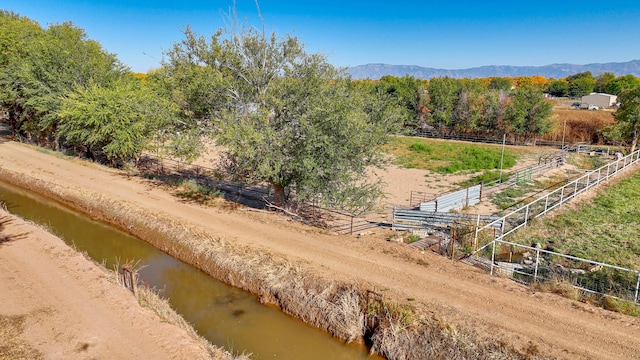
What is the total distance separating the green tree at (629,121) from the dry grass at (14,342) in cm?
5036

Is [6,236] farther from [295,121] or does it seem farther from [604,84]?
[604,84]

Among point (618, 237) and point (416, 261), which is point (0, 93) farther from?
point (618, 237)

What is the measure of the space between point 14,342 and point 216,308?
536 centimetres

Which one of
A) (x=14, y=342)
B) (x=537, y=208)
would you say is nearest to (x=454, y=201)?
(x=537, y=208)

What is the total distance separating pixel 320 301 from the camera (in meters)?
12.6

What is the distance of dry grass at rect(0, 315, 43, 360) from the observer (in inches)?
381

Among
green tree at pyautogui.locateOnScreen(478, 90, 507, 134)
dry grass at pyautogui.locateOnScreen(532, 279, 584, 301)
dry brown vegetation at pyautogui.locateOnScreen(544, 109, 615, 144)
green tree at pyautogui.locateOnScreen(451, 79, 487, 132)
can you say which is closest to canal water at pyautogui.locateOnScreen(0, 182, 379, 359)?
dry grass at pyautogui.locateOnScreen(532, 279, 584, 301)

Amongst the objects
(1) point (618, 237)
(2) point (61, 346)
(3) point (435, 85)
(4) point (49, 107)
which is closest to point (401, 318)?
(2) point (61, 346)

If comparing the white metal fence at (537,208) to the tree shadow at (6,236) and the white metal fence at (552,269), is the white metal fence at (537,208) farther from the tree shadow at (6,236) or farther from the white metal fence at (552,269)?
the tree shadow at (6,236)

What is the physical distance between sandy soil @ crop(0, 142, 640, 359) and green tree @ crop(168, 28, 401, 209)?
6.98 ft

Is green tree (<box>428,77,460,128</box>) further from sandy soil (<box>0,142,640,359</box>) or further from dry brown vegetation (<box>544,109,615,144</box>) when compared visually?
sandy soil (<box>0,142,640,359</box>)

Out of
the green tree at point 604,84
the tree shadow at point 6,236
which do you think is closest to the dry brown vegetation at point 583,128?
the green tree at point 604,84

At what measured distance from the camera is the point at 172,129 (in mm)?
21188

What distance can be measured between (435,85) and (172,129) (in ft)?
163
